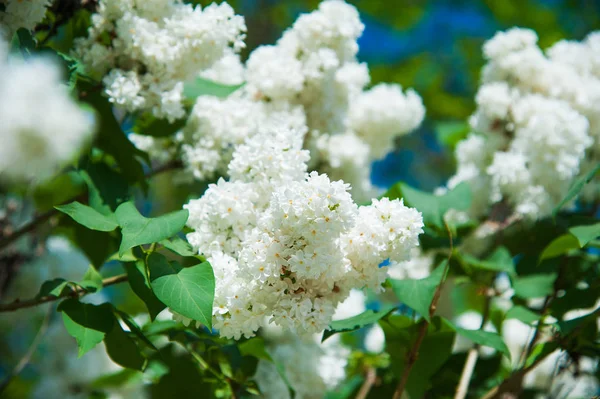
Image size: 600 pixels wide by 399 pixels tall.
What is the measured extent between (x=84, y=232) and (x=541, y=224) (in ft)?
4.76

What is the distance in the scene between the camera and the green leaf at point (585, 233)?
4.46 ft

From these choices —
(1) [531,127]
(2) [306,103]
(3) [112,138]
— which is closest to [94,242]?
(3) [112,138]

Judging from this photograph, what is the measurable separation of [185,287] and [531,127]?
1.41 meters

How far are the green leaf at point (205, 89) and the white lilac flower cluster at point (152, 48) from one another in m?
0.04

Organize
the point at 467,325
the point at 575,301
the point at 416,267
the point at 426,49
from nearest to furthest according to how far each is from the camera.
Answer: the point at 575,301 → the point at 416,267 → the point at 467,325 → the point at 426,49

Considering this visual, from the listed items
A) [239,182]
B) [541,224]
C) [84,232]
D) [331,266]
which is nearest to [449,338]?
[331,266]

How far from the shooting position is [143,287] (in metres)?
1.19

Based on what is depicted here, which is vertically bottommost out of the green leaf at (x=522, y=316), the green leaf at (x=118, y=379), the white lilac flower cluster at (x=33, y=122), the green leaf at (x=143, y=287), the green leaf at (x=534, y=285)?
the green leaf at (x=118, y=379)

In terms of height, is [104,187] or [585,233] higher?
[585,233]

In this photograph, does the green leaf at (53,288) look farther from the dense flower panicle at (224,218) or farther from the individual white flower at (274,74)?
the individual white flower at (274,74)

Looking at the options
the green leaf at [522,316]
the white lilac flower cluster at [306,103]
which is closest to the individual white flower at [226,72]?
the white lilac flower cluster at [306,103]

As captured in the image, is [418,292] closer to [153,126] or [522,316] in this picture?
[522,316]

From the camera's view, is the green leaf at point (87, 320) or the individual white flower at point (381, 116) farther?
the individual white flower at point (381, 116)

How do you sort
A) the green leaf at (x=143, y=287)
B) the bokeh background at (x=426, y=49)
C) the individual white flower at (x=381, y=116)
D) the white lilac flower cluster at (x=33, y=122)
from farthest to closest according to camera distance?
the bokeh background at (x=426, y=49)
the individual white flower at (x=381, y=116)
the green leaf at (x=143, y=287)
the white lilac flower cluster at (x=33, y=122)
